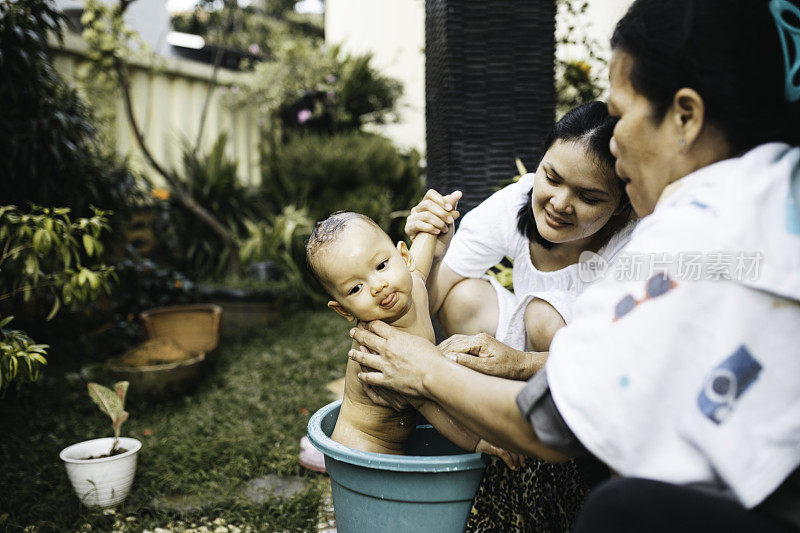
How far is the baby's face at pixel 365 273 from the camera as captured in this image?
166 centimetres

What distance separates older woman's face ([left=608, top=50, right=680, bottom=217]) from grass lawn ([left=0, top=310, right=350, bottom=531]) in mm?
1795

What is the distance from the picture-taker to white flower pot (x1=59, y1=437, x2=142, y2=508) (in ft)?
7.99

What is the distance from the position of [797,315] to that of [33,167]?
12.3ft

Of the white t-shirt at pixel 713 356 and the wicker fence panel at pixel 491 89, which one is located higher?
the wicker fence panel at pixel 491 89

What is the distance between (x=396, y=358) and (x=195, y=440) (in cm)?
195

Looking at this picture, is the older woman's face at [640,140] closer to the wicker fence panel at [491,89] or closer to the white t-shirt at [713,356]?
the white t-shirt at [713,356]

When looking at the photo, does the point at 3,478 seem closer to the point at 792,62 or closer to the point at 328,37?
the point at 792,62

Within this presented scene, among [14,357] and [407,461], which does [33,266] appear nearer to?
[14,357]

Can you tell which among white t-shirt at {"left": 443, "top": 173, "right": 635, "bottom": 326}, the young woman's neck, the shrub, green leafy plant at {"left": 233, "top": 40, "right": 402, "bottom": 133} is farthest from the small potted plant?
green leafy plant at {"left": 233, "top": 40, "right": 402, "bottom": 133}

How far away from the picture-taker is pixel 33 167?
3.48 meters

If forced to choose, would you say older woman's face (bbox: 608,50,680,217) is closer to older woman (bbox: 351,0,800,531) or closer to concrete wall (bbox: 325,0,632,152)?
older woman (bbox: 351,0,800,531)

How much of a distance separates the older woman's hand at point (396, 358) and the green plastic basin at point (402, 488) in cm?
18

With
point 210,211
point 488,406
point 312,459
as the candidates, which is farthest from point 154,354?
point 488,406

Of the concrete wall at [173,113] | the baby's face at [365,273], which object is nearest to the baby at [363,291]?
the baby's face at [365,273]
